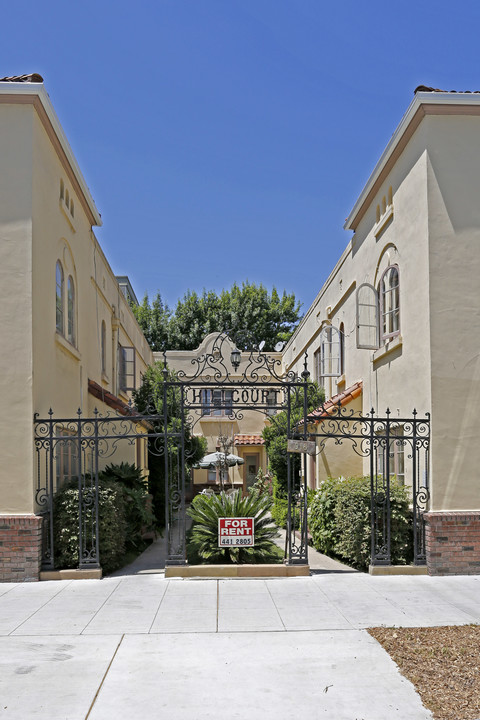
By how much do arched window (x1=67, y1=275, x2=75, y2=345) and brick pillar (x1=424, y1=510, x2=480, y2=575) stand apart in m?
7.61

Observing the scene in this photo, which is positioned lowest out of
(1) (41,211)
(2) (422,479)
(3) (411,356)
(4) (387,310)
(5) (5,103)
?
(2) (422,479)

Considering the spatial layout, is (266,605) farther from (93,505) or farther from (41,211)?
(41,211)

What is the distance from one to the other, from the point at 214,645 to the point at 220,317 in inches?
1443

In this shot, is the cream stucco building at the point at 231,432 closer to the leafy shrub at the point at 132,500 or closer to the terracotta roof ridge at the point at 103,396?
the terracotta roof ridge at the point at 103,396

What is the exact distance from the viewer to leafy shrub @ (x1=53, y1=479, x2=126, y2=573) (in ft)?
34.9

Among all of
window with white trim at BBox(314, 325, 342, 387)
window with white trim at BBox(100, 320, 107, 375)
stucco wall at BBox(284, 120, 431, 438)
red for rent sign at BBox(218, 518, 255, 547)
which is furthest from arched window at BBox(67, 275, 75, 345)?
window with white trim at BBox(314, 325, 342, 387)

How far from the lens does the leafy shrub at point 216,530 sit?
36.5ft

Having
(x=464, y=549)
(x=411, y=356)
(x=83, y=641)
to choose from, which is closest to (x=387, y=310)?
(x=411, y=356)

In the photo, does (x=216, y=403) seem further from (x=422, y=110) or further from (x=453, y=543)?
(x=422, y=110)

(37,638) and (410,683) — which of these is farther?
(37,638)

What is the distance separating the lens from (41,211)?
11070 mm

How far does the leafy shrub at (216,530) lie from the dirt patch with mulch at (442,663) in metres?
3.67

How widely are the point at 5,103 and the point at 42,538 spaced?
658 cm

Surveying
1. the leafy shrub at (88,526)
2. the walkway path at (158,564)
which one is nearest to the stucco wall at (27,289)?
the leafy shrub at (88,526)
